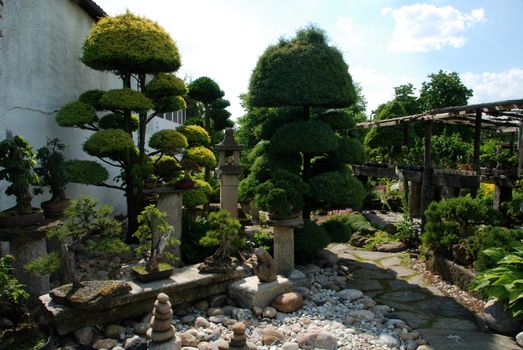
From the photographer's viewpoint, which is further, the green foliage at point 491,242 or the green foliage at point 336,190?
the green foliage at point 336,190

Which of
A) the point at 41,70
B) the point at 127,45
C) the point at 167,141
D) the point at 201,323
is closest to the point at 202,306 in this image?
the point at 201,323

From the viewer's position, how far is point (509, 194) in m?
8.11

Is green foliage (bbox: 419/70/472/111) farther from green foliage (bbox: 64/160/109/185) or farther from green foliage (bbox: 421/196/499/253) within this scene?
green foliage (bbox: 64/160/109/185)

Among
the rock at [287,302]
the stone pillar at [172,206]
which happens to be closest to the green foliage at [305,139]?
the stone pillar at [172,206]

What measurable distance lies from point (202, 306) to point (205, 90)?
8471 millimetres

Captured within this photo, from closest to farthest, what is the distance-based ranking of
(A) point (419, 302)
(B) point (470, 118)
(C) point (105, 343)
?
1. (C) point (105, 343)
2. (A) point (419, 302)
3. (B) point (470, 118)

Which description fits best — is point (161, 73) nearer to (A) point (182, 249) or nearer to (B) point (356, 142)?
(A) point (182, 249)

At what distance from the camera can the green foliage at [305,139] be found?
7.18 metres

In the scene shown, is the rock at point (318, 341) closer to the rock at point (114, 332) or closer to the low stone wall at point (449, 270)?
the rock at point (114, 332)

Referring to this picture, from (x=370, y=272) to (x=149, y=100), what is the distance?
487cm

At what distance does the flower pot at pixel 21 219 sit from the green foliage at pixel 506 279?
539 centimetres

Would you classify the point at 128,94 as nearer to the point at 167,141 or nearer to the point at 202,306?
the point at 167,141

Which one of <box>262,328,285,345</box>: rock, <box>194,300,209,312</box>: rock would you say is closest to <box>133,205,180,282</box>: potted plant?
<box>194,300,209,312</box>: rock

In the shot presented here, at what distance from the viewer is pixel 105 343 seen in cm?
418
